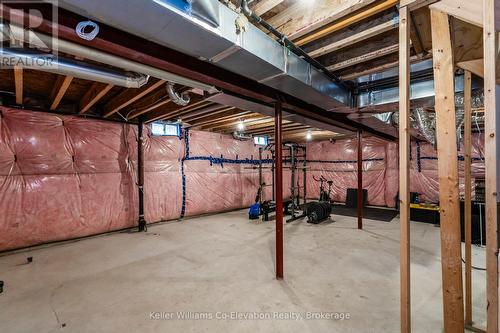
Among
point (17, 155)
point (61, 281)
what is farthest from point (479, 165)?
point (17, 155)

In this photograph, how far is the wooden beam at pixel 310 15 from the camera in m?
1.46

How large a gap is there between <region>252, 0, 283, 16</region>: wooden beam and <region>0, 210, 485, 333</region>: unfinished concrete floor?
2.34m

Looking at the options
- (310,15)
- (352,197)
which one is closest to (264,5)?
(310,15)

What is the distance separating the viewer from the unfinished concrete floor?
1.79m

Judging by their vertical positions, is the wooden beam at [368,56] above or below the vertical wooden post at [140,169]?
above

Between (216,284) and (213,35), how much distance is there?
227cm

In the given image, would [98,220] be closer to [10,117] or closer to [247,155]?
[10,117]

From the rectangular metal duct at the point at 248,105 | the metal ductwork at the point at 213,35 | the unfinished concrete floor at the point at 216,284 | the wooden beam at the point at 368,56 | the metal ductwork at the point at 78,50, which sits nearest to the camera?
the metal ductwork at the point at 213,35

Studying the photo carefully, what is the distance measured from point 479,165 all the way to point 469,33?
5469 millimetres

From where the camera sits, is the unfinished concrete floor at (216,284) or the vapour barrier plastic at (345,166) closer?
the unfinished concrete floor at (216,284)

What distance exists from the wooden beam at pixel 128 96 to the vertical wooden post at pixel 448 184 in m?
2.48

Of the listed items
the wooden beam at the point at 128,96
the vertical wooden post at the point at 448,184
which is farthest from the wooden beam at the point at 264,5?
the wooden beam at the point at 128,96

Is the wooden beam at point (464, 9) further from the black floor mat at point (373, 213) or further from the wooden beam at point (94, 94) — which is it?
the black floor mat at point (373, 213)

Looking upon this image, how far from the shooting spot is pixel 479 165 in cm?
525
